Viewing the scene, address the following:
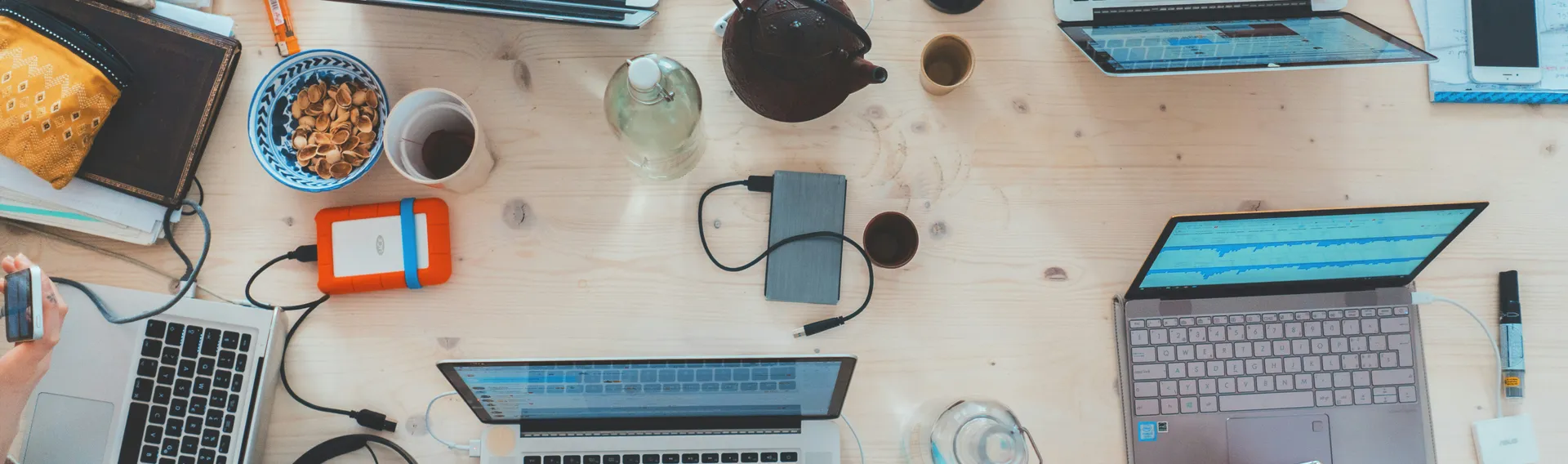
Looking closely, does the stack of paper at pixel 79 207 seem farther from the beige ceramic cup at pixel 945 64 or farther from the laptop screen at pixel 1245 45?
the laptop screen at pixel 1245 45

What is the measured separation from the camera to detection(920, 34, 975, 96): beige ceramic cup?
34.2 inches

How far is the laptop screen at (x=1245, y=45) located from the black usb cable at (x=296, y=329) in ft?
2.85

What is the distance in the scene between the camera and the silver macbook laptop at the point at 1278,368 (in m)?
0.87

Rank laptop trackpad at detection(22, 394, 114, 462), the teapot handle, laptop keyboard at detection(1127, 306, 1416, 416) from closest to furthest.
Result: the teapot handle < laptop trackpad at detection(22, 394, 114, 462) < laptop keyboard at detection(1127, 306, 1416, 416)

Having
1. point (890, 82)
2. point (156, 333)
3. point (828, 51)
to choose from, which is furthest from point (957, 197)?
point (156, 333)

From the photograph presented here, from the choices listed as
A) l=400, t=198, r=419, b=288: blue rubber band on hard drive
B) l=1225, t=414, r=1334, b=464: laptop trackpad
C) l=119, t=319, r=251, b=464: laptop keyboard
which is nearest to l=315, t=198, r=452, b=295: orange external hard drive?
l=400, t=198, r=419, b=288: blue rubber band on hard drive

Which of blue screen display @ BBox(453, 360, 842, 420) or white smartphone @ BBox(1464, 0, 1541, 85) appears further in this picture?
white smartphone @ BBox(1464, 0, 1541, 85)

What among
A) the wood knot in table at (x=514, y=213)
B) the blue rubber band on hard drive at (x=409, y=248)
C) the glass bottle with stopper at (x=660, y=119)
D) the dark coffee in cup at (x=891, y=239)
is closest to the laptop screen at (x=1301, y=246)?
the dark coffee in cup at (x=891, y=239)

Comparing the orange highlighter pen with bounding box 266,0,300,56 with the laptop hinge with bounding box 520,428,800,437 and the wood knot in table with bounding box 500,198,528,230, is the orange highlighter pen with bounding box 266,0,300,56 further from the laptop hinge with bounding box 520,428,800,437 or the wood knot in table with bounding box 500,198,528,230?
the laptop hinge with bounding box 520,428,800,437

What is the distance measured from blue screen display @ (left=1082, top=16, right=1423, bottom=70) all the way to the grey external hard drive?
34 cm

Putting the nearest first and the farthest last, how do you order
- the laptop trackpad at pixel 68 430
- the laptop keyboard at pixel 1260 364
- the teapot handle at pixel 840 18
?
the teapot handle at pixel 840 18, the laptop trackpad at pixel 68 430, the laptop keyboard at pixel 1260 364

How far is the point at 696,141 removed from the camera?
2.86ft

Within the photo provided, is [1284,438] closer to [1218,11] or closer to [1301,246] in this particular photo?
[1301,246]

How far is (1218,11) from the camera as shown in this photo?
2.86 feet
